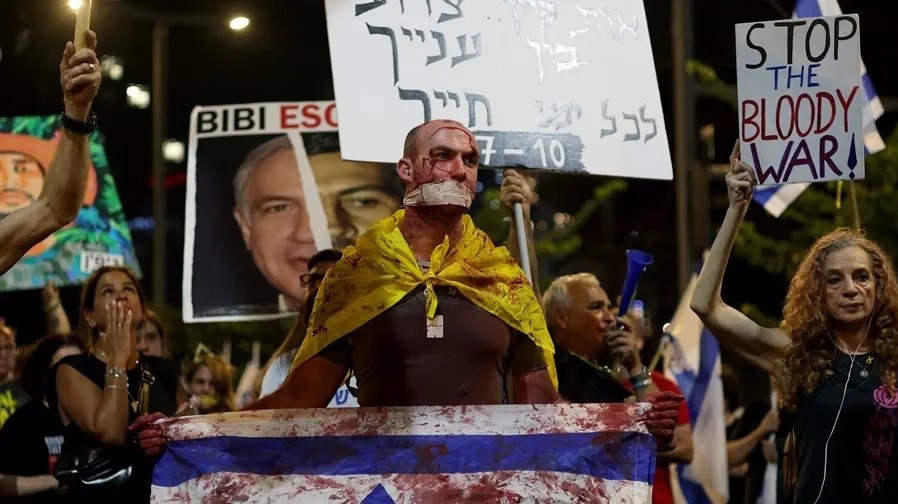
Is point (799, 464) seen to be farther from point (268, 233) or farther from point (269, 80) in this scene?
point (269, 80)

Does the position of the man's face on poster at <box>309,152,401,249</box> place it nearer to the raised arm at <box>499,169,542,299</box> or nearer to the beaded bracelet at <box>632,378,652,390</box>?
the raised arm at <box>499,169,542,299</box>

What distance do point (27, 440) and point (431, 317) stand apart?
3647mm

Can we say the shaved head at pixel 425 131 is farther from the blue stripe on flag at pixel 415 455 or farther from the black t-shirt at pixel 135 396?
the black t-shirt at pixel 135 396

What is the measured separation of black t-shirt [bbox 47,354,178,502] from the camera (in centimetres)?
582

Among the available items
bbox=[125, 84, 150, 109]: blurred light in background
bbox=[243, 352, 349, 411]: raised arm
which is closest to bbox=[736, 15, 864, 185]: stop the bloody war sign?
bbox=[243, 352, 349, 411]: raised arm

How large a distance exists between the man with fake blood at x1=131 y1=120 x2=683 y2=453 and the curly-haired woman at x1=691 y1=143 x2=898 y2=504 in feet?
2.53

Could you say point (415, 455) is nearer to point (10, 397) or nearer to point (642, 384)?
point (642, 384)

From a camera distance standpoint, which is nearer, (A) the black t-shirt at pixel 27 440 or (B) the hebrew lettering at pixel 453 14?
(B) the hebrew lettering at pixel 453 14

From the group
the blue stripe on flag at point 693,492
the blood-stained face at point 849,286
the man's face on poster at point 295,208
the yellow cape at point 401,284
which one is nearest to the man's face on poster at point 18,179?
the man's face on poster at point 295,208

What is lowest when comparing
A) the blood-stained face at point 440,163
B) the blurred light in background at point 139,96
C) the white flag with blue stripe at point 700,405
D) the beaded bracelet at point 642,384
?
the white flag with blue stripe at point 700,405

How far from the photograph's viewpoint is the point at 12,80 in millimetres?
20406

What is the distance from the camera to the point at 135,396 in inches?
239

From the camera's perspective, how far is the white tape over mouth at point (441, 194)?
477cm

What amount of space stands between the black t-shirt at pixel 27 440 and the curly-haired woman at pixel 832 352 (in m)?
3.69
